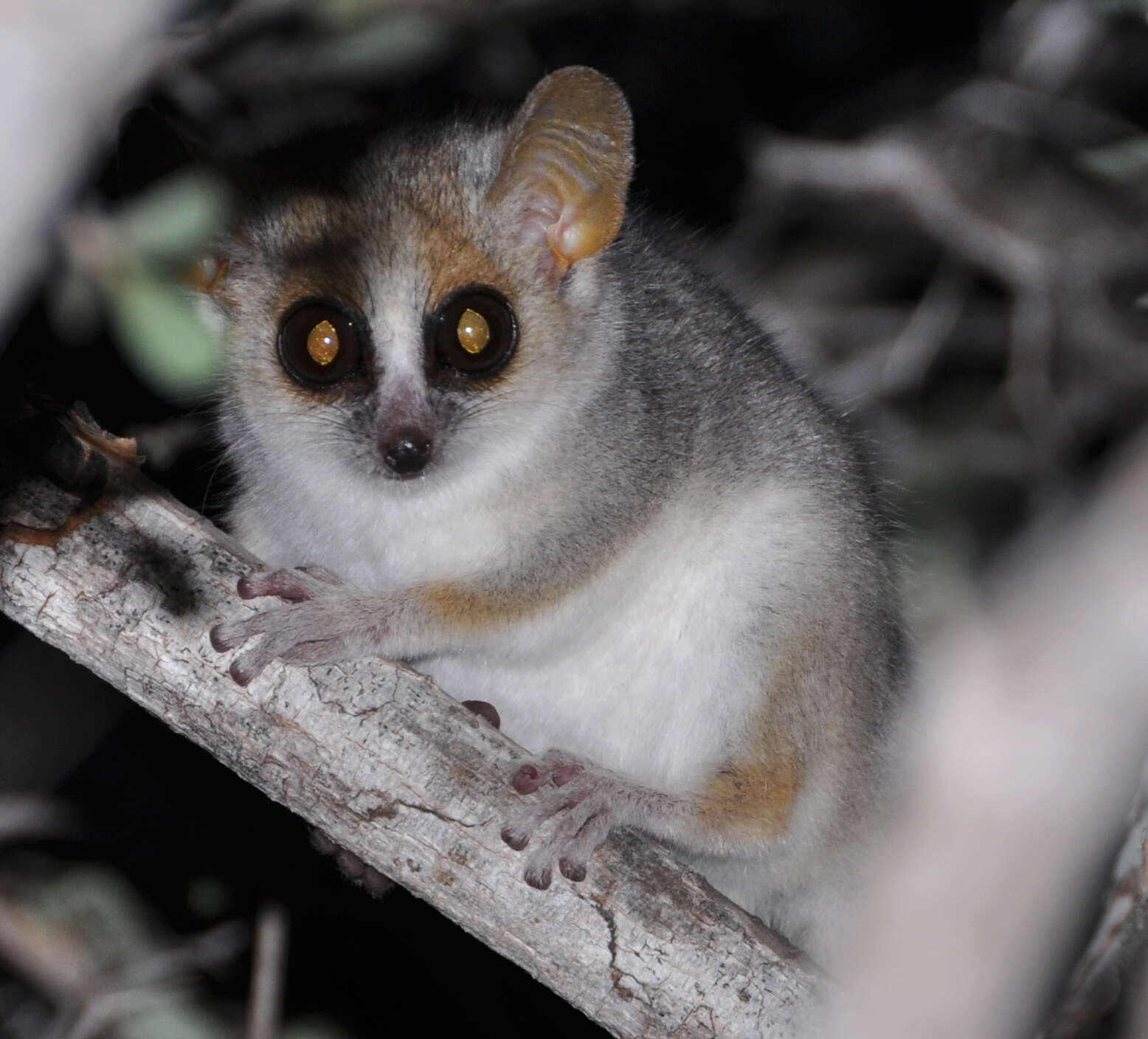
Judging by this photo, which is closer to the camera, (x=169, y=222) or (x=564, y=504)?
(x=169, y=222)

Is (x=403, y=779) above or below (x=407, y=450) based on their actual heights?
below

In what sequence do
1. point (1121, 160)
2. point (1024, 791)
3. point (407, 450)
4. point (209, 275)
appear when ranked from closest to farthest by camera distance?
point (1024, 791), point (407, 450), point (209, 275), point (1121, 160)

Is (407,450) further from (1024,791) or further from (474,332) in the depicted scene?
(1024,791)

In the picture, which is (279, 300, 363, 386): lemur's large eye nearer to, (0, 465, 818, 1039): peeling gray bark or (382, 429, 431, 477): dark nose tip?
(382, 429, 431, 477): dark nose tip

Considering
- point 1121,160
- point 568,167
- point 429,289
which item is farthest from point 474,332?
point 1121,160

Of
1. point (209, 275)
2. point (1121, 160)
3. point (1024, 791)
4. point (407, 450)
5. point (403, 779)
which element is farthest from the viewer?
point (1121, 160)

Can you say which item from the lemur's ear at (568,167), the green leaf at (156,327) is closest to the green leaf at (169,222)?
the green leaf at (156,327)

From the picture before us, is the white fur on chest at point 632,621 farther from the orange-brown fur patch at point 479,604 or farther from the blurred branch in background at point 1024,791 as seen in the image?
the blurred branch in background at point 1024,791
